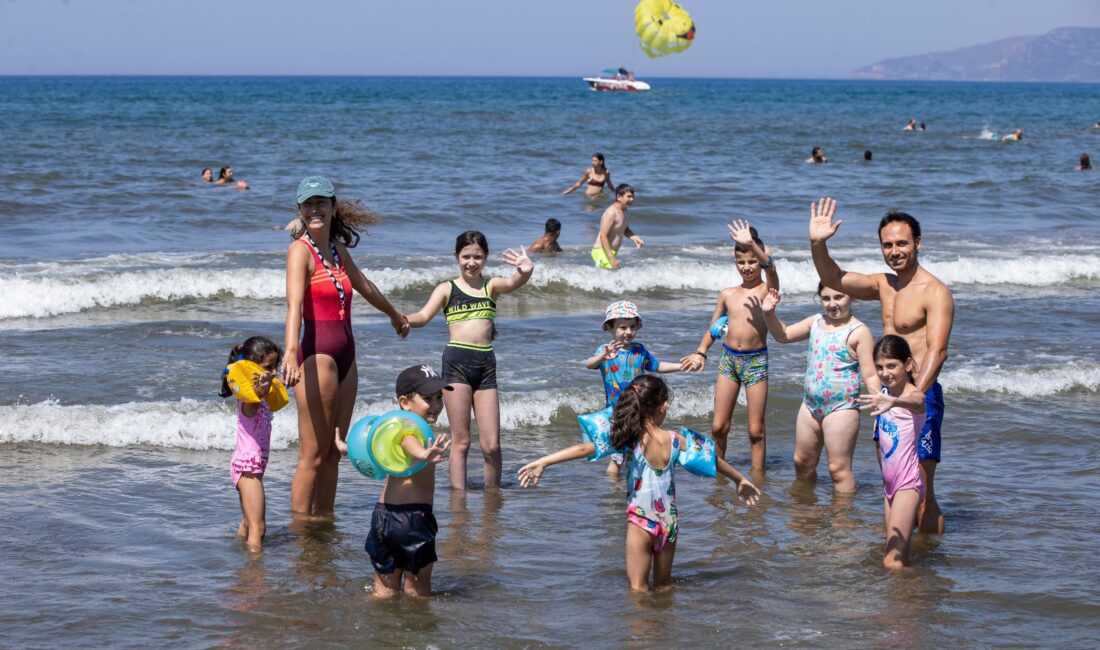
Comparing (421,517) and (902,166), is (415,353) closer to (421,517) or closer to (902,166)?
(421,517)

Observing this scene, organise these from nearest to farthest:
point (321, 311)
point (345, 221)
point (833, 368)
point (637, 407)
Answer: point (637, 407)
point (321, 311)
point (345, 221)
point (833, 368)

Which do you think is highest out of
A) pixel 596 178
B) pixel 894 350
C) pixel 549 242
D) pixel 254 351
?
pixel 596 178

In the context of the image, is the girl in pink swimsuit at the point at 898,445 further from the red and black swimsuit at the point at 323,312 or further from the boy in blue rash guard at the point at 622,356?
the red and black swimsuit at the point at 323,312

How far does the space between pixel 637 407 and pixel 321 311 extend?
195 centimetres

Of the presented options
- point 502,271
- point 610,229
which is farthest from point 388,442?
point 502,271

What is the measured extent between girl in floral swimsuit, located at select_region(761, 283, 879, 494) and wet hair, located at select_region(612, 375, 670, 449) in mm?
2034

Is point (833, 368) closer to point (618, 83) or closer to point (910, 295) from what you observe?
point (910, 295)

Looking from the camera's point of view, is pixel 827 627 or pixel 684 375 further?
pixel 684 375

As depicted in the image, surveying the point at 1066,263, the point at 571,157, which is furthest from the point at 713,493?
the point at 571,157

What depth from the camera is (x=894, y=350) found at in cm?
593

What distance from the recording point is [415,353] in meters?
11.8

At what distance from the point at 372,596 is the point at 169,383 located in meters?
5.34

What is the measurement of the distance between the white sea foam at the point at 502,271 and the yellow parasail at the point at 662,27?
3.36 meters

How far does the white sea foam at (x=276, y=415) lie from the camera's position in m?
8.86
